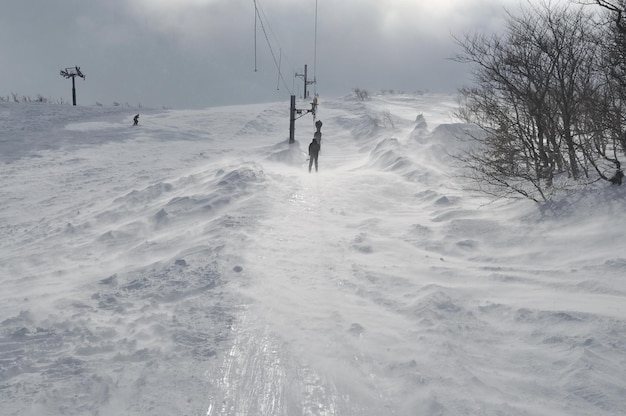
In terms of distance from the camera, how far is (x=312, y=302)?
A: 4.94 meters

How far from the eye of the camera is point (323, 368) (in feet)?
12.2

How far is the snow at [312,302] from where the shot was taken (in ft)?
11.1

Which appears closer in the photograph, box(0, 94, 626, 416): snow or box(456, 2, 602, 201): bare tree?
box(0, 94, 626, 416): snow

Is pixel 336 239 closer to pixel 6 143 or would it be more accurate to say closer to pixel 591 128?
pixel 591 128

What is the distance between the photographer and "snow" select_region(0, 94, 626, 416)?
338 centimetres

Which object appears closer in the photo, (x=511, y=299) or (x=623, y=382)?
(x=623, y=382)

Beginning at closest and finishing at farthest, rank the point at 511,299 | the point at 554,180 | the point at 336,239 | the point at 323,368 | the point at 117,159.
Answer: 1. the point at 323,368
2. the point at 511,299
3. the point at 336,239
4. the point at 554,180
5. the point at 117,159

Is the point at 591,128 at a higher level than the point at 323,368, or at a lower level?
higher

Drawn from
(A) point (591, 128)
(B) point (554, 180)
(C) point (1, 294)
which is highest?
(A) point (591, 128)

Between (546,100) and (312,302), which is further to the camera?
(546,100)

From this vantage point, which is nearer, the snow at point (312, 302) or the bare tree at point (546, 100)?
the snow at point (312, 302)

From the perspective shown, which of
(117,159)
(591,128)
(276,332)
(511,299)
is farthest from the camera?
(117,159)

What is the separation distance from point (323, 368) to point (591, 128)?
22.9 ft

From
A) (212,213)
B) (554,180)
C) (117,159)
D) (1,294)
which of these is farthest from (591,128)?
(117,159)
